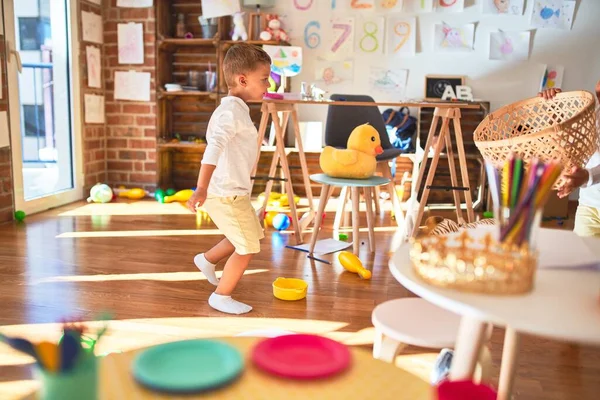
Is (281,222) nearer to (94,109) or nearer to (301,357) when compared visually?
(94,109)

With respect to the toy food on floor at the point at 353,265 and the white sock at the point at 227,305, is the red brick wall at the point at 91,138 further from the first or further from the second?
the white sock at the point at 227,305

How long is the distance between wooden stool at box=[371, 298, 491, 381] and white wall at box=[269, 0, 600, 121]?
3.63 m

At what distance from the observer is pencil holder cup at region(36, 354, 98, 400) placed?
0.64 m

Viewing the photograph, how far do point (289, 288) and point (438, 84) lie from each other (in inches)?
115

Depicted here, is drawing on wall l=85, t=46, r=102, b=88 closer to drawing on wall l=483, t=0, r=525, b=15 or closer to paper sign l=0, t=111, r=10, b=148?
paper sign l=0, t=111, r=10, b=148

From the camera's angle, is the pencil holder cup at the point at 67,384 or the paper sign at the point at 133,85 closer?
the pencil holder cup at the point at 67,384

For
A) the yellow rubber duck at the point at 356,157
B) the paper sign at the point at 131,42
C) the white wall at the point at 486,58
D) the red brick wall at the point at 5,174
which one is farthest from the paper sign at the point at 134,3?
the yellow rubber duck at the point at 356,157

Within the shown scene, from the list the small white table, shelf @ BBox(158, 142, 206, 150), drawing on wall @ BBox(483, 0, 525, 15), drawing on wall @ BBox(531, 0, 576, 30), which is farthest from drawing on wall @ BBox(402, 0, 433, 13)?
the small white table

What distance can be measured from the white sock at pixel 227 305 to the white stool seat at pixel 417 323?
2.84 ft

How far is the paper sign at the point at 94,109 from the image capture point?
177 inches

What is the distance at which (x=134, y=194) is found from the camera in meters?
4.57

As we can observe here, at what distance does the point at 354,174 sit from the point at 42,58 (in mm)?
2706

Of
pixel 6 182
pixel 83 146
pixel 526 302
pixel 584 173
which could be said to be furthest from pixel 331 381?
pixel 83 146

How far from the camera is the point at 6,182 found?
11.9ft
